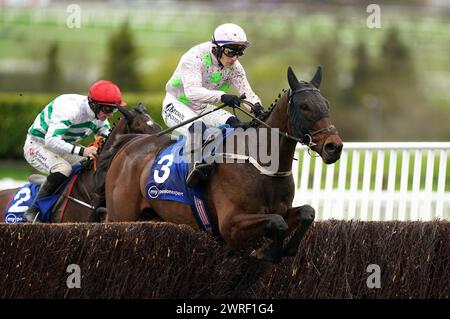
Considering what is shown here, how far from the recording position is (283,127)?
7.60 m

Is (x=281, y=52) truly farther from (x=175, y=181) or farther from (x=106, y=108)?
(x=175, y=181)

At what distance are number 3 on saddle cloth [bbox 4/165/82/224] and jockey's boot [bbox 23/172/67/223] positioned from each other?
38 mm

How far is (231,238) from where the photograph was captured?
7562mm

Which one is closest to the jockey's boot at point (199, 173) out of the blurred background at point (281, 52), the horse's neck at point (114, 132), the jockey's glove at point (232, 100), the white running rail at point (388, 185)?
the jockey's glove at point (232, 100)

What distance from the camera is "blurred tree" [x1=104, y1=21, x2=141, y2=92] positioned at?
31391 millimetres

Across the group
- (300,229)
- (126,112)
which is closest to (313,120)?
(300,229)

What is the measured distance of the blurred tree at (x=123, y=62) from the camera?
3139 centimetres

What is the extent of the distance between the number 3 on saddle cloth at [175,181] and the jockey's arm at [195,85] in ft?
0.87

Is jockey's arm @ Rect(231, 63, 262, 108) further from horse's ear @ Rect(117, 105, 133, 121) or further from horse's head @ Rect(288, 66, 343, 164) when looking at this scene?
horse's ear @ Rect(117, 105, 133, 121)

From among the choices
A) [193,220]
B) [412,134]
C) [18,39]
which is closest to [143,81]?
[18,39]

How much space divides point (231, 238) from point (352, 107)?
82.1 feet

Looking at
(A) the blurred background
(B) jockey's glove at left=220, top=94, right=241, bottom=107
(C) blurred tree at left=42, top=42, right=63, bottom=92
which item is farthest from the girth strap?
(C) blurred tree at left=42, top=42, right=63, bottom=92

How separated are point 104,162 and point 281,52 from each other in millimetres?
23858
